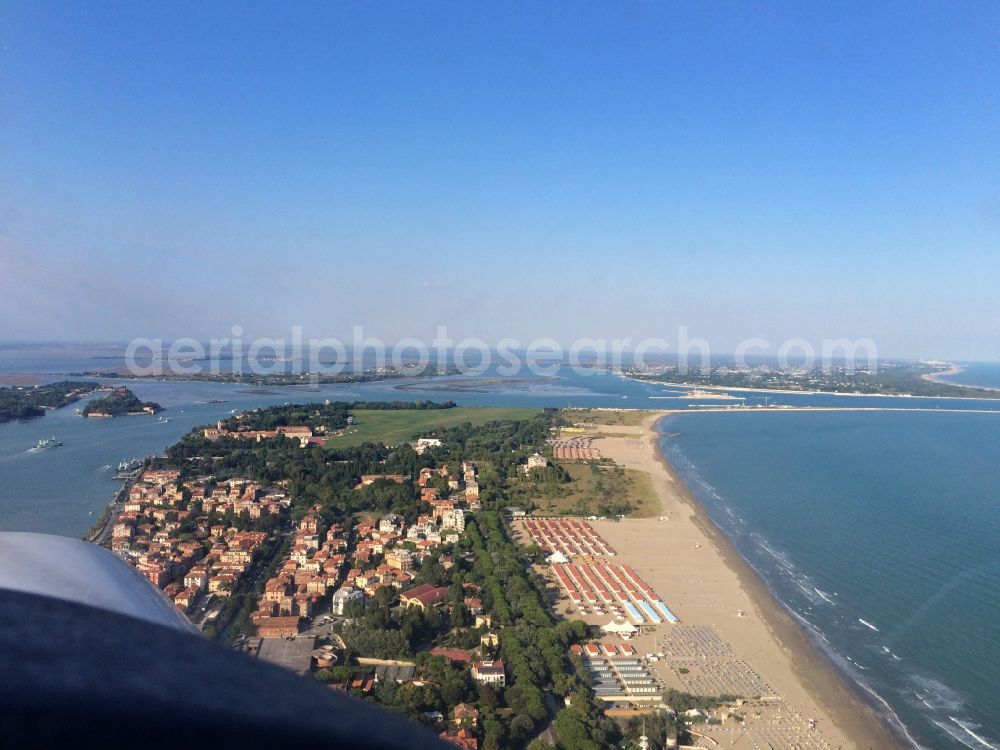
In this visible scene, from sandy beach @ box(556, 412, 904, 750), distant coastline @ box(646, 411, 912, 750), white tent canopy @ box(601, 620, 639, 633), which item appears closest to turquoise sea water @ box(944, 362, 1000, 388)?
sandy beach @ box(556, 412, 904, 750)

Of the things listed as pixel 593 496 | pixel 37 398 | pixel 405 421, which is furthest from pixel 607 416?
pixel 37 398

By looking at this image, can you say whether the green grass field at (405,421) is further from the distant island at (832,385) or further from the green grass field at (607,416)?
the distant island at (832,385)

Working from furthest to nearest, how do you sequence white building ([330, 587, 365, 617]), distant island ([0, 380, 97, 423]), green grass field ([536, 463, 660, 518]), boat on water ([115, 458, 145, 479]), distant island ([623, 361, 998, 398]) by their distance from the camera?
distant island ([623, 361, 998, 398]) → distant island ([0, 380, 97, 423]) → boat on water ([115, 458, 145, 479]) → green grass field ([536, 463, 660, 518]) → white building ([330, 587, 365, 617])

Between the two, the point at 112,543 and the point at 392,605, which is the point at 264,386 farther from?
the point at 392,605

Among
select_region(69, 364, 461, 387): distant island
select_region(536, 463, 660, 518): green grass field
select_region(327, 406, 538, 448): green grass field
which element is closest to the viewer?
select_region(536, 463, 660, 518): green grass field

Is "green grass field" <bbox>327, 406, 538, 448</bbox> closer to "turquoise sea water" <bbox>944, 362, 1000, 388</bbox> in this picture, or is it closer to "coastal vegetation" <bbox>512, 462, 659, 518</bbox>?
"coastal vegetation" <bbox>512, 462, 659, 518</bbox>

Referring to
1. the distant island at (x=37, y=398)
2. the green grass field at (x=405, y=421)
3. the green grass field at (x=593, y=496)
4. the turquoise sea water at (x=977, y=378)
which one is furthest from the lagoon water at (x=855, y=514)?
the turquoise sea water at (x=977, y=378)
